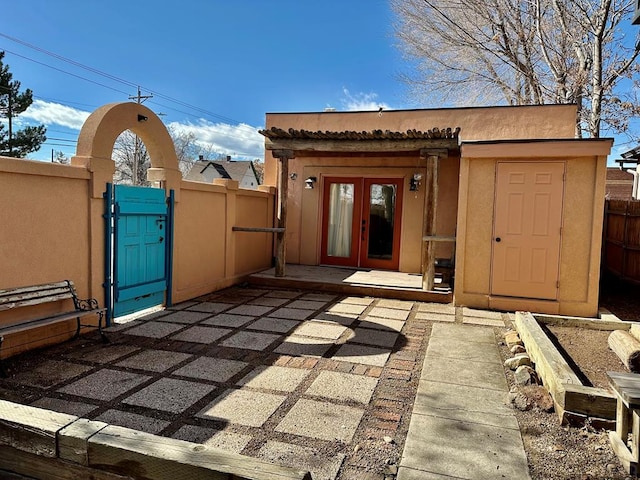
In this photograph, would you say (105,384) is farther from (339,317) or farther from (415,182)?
(415,182)

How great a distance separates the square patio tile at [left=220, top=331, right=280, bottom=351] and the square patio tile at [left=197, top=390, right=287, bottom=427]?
1.28 metres

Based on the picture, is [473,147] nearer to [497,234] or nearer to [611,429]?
[497,234]

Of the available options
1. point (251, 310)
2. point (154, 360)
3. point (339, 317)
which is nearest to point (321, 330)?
point (339, 317)

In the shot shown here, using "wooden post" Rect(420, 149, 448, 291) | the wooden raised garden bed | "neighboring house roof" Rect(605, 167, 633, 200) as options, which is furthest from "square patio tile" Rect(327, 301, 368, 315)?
"neighboring house roof" Rect(605, 167, 633, 200)

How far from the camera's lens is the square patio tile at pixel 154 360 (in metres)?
4.31

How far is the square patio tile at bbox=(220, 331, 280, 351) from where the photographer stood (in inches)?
198

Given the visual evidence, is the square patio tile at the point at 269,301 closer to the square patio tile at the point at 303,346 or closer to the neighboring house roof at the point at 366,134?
the square patio tile at the point at 303,346

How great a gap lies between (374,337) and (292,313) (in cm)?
164

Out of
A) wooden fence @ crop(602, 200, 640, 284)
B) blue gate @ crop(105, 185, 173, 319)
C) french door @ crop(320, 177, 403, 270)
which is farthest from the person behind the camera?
french door @ crop(320, 177, 403, 270)

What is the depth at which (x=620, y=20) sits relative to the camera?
1293cm

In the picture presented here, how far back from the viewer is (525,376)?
399 centimetres

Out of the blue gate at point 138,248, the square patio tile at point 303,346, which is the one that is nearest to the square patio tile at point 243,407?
the square patio tile at point 303,346

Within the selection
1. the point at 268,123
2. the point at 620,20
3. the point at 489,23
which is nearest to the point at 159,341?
the point at 268,123

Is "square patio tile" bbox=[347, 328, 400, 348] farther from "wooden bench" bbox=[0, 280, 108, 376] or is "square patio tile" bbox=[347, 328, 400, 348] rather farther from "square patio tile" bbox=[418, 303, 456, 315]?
"wooden bench" bbox=[0, 280, 108, 376]
